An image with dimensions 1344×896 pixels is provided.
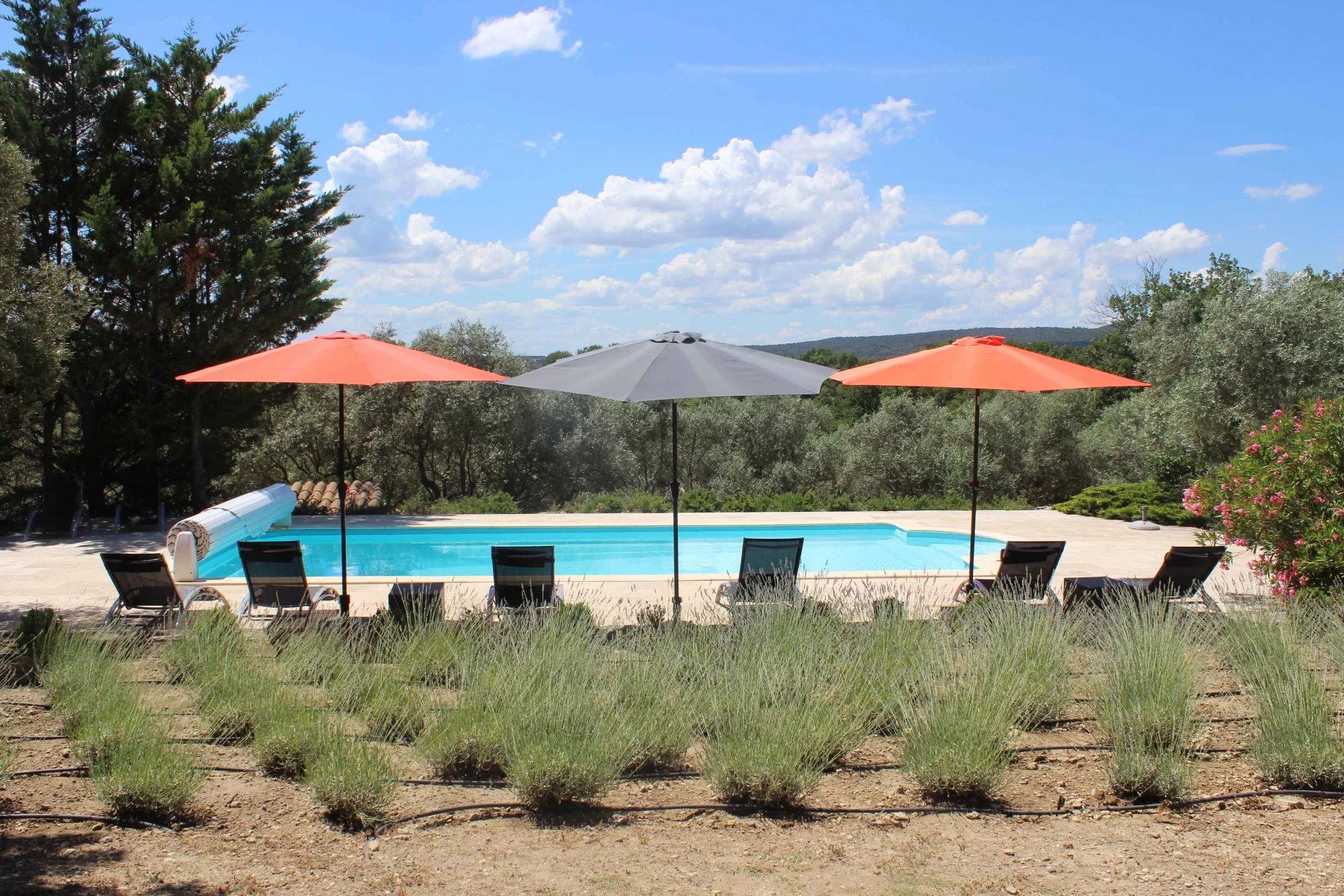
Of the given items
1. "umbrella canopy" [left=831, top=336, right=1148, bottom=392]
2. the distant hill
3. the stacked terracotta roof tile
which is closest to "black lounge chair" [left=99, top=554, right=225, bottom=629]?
A: "umbrella canopy" [left=831, top=336, right=1148, bottom=392]

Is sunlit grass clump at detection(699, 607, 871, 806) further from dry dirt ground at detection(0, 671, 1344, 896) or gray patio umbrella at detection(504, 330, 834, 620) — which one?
gray patio umbrella at detection(504, 330, 834, 620)

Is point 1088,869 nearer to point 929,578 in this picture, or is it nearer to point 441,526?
point 929,578

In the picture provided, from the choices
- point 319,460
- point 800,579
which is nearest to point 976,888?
point 800,579

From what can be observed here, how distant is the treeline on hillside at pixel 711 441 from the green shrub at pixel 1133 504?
4.76 ft

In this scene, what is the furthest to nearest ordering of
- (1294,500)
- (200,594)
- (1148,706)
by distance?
1. (200,594)
2. (1294,500)
3. (1148,706)

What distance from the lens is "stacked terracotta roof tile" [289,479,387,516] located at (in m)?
15.5

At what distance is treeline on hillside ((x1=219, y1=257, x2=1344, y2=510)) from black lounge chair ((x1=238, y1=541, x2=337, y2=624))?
934cm

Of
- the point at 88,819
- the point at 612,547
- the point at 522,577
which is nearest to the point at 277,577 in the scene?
the point at 522,577

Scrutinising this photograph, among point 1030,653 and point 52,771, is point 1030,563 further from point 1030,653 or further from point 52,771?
point 52,771

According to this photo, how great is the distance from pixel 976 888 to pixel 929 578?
20.0ft

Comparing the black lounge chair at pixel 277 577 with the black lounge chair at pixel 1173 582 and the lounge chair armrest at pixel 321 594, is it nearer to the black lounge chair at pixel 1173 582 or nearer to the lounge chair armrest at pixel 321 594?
the lounge chair armrest at pixel 321 594

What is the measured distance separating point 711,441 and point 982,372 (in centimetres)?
1703

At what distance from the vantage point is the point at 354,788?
3301 mm

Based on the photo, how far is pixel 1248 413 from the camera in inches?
538
